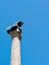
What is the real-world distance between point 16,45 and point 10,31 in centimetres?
280

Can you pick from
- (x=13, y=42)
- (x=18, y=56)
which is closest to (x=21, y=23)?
(x=13, y=42)

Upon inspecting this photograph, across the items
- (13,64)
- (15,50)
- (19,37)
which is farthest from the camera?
(19,37)

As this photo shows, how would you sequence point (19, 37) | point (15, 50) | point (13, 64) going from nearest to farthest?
point (13, 64) → point (15, 50) → point (19, 37)

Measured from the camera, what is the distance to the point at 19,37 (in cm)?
2497

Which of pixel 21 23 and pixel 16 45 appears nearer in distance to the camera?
pixel 16 45

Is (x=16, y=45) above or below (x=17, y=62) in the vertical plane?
above

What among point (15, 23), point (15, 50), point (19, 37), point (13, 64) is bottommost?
point (13, 64)

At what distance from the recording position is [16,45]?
77.0 ft

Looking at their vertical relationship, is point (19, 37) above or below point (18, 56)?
above

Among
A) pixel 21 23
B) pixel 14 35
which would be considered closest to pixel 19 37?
pixel 14 35

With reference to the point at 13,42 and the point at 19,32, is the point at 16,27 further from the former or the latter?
the point at 13,42

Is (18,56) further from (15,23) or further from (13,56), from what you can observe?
(15,23)

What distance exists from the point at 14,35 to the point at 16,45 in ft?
6.39

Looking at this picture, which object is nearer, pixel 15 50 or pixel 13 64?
pixel 13 64
